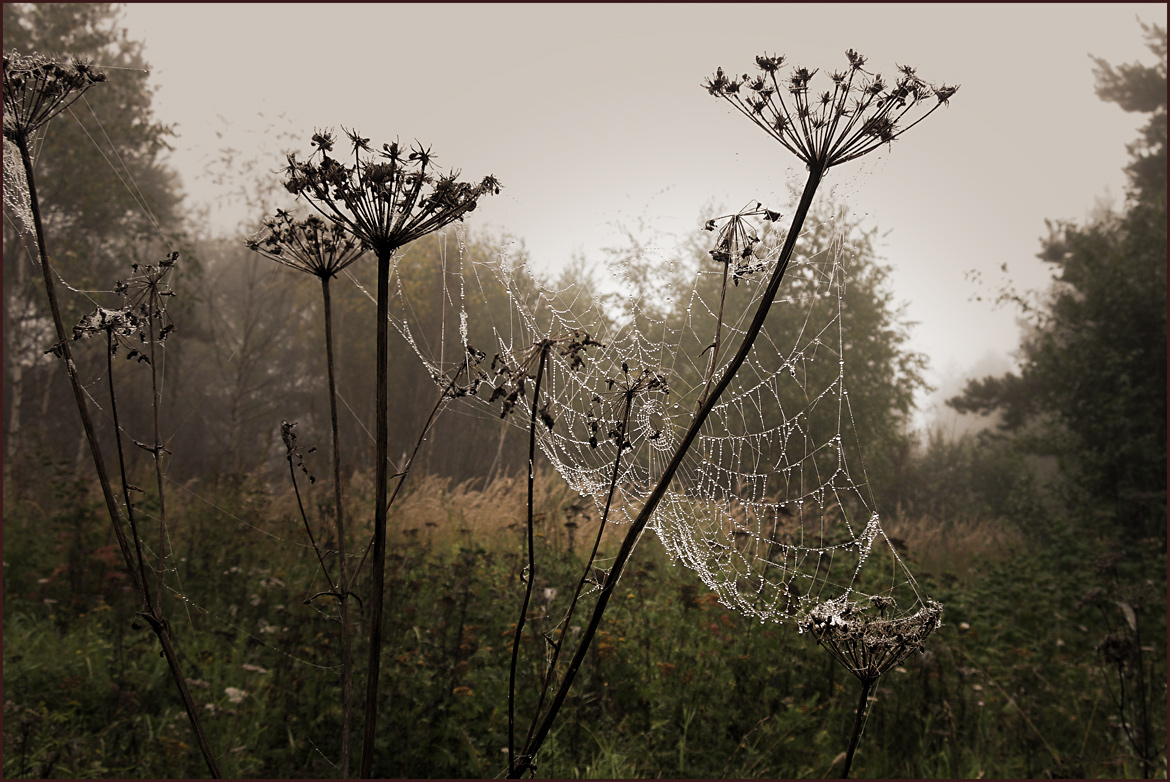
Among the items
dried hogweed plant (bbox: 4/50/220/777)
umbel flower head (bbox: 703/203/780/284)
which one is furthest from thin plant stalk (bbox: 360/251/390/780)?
umbel flower head (bbox: 703/203/780/284)

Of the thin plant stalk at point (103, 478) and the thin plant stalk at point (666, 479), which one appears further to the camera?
the thin plant stalk at point (103, 478)

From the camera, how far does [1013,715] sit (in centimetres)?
428

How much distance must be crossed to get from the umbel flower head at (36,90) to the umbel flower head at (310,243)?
0.39m

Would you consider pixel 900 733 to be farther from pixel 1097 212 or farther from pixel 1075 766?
pixel 1097 212

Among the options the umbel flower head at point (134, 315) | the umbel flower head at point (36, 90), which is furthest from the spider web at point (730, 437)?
the umbel flower head at point (36, 90)

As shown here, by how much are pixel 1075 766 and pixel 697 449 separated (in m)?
2.99

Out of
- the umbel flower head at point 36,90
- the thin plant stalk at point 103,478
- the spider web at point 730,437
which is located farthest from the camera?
the spider web at point 730,437

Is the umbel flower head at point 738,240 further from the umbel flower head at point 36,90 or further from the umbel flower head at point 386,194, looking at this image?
the umbel flower head at point 36,90

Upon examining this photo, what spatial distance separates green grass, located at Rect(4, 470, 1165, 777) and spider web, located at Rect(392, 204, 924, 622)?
0.44 meters

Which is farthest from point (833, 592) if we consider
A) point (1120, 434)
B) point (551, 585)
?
→ point (1120, 434)

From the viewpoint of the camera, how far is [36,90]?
1302 millimetres

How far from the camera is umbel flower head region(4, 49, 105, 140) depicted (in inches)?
48.6

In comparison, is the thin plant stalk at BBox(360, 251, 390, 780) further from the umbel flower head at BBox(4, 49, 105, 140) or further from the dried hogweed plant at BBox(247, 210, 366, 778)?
the umbel flower head at BBox(4, 49, 105, 140)

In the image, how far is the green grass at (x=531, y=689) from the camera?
3.58m
